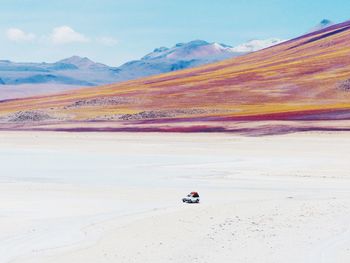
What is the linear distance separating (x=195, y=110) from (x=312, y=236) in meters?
78.8

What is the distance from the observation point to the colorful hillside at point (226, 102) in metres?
82.7

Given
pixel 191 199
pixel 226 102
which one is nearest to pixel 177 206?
pixel 191 199

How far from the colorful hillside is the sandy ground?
84.8 feet

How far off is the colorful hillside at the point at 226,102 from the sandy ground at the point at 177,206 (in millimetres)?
25850

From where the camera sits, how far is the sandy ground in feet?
65.4

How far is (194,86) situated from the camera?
12838cm

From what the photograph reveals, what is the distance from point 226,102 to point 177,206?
8150cm

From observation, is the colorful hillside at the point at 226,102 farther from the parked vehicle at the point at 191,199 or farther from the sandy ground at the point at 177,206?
the parked vehicle at the point at 191,199

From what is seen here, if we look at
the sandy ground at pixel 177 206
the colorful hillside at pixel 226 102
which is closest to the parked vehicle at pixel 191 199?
the sandy ground at pixel 177 206

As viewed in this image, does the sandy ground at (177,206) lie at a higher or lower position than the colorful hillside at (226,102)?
lower

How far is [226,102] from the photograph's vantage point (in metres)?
108

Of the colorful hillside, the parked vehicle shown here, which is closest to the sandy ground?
the parked vehicle

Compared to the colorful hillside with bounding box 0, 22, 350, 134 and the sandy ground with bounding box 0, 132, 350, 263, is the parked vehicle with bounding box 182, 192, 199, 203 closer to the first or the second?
the sandy ground with bounding box 0, 132, 350, 263

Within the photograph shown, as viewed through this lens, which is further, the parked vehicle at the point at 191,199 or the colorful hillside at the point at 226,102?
the colorful hillside at the point at 226,102
